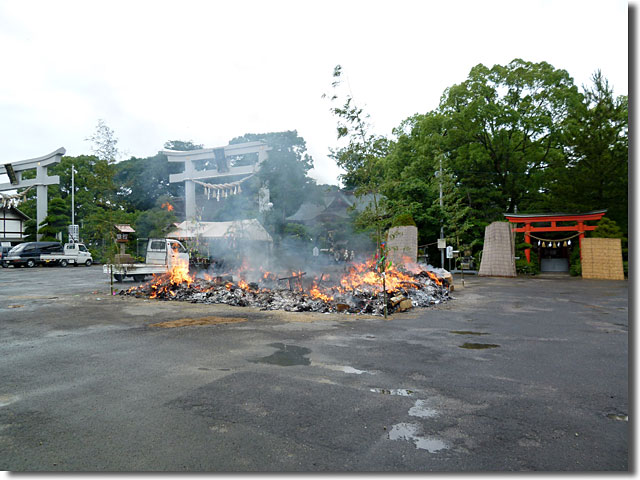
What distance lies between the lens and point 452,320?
350 inches

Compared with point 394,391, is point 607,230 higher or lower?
higher

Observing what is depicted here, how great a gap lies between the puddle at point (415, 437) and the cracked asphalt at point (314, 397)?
0.05ft

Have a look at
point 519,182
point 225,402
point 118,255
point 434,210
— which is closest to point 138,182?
point 118,255

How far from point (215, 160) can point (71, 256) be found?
1839 centimetres

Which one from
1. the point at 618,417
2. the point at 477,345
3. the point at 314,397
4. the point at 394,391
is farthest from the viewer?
the point at 477,345

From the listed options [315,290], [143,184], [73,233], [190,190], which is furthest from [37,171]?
[315,290]

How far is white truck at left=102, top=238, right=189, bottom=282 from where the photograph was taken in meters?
18.0

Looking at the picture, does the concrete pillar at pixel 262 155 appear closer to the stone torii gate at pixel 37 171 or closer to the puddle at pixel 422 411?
the puddle at pixel 422 411

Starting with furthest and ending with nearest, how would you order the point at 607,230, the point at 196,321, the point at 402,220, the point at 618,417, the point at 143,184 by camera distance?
the point at 143,184
the point at 607,230
the point at 402,220
the point at 196,321
the point at 618,417

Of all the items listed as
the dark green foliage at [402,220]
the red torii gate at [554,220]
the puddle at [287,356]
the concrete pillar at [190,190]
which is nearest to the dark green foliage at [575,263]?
the red torii gate at [554,220]

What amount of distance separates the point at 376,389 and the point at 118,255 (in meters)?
14.8

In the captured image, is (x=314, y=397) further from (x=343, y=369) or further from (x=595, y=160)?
(x=595, y=160)

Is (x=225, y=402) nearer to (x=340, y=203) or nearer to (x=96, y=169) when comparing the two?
(x=96, y=169)

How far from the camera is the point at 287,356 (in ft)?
19.0
